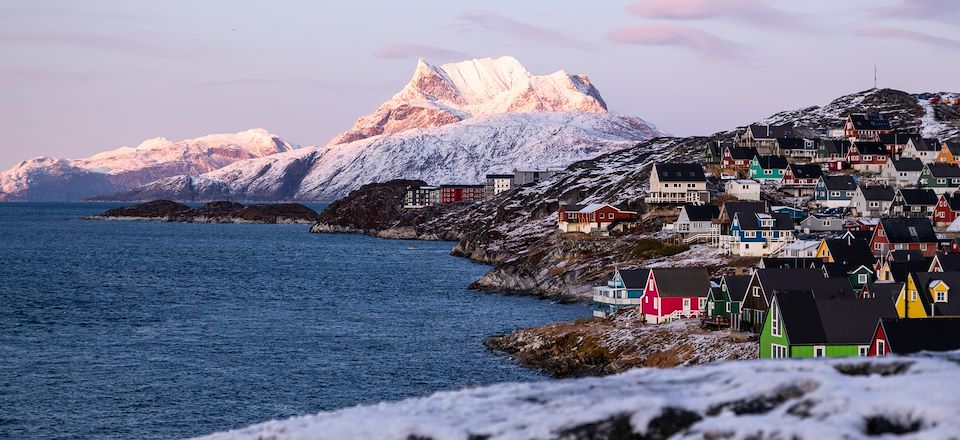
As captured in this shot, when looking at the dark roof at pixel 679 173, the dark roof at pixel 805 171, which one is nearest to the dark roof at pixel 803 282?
the dark roof at pixel 679 173

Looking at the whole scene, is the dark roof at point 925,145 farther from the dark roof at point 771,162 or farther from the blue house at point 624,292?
the blue house at point 624,292

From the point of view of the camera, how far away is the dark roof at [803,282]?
70.2 m

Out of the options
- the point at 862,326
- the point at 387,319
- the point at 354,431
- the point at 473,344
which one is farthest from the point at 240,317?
the point at 354,431

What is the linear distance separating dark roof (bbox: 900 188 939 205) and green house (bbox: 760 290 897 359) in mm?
93842

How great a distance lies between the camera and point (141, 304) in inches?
4808

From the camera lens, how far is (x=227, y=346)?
87875mm

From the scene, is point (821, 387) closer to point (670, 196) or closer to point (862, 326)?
point (862, 326)

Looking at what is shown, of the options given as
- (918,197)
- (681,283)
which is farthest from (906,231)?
(681,283)

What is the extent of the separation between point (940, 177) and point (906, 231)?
190 ft

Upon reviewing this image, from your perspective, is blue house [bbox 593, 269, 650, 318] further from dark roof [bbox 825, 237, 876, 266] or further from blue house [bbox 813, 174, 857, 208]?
blue house [bbox 813, 174, 857, 208]

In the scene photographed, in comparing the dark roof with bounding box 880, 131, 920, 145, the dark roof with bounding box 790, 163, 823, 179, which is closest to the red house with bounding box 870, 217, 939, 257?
the dark roof with bounding box 790, 163, 823, 179

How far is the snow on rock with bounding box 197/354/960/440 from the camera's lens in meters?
16.0

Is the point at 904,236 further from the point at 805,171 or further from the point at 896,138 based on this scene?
the point at 896,138

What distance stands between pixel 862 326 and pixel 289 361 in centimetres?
3901
